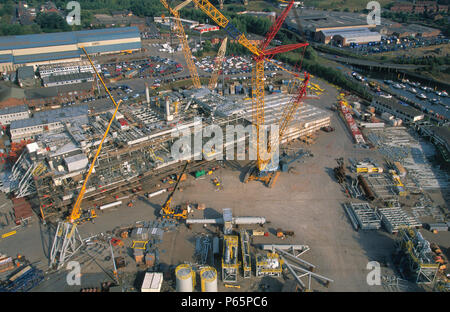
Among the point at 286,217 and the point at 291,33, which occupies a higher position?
the point at 291,33

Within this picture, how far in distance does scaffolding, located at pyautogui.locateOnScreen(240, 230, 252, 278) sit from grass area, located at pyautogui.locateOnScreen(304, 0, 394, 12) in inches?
3547

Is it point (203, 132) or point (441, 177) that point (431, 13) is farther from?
point (203, 132)

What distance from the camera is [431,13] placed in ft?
271

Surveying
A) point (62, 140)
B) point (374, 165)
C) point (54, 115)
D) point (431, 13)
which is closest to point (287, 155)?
point (374, 165)

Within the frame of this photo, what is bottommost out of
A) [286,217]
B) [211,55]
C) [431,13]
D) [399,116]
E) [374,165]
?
[286,217]

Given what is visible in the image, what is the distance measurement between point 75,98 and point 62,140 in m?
16.8

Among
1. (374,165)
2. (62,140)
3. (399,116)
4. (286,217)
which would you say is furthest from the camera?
(399,116)

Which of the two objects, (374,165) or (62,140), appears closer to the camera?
(62,140)

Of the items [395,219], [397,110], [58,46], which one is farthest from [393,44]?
[58,46]

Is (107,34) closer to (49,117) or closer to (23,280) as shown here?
(49,117)

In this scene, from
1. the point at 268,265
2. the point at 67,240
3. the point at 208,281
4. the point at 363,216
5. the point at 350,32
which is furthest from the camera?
the point at 350,32

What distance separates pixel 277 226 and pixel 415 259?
7883 millimetres

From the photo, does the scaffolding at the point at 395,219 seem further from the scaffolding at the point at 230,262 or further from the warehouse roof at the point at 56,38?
the warehouse roof at the point at 56,38

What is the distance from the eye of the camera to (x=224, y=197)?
24.7 m
